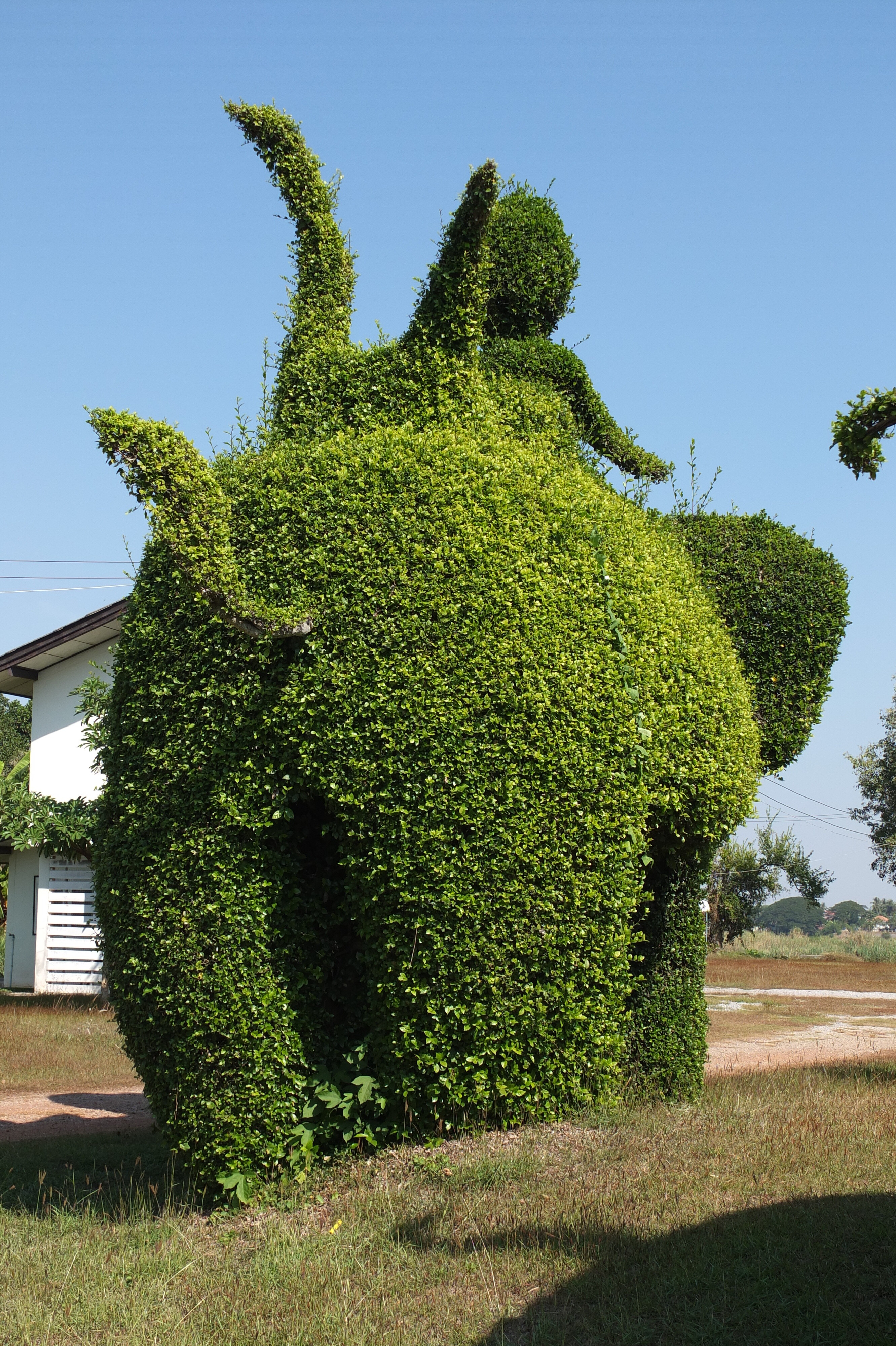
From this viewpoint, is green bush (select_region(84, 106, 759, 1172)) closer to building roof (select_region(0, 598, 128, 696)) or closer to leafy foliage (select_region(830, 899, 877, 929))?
building roof (select_region(0, 598, 128, 696))

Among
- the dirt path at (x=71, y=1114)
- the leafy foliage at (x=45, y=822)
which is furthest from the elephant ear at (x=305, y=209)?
the leafy foliage at (x=45, y=822)

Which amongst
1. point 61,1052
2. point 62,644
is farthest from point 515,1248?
point 62,644

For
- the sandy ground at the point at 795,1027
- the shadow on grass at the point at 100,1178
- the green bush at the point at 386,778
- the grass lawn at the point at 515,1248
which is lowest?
the sandy ground at the point at 795,1027

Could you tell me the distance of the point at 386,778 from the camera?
5.53 meters

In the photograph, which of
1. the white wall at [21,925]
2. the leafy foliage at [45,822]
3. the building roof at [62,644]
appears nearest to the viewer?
the leafy foliage at [45,822]

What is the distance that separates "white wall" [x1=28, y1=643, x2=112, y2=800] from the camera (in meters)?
20.9

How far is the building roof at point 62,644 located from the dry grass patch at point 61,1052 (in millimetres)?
6700

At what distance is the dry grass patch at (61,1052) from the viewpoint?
12.0 metres

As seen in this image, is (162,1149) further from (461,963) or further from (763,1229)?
(763,1229)

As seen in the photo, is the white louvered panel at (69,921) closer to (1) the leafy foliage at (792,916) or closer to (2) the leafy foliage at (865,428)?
(2) the leafy foliage at (865,428)

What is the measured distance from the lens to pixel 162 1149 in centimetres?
810

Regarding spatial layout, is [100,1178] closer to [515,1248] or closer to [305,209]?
[515,1248]

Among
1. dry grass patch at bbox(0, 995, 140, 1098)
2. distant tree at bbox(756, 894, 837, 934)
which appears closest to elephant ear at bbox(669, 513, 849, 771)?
dry grass patch at bbox(0, 995, 140, 1098)

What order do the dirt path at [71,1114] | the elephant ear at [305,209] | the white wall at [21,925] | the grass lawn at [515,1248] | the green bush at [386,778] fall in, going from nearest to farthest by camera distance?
the grass lawn at [515,1248]
the green bush at [386,778]
the elephant ear at [305,209]
the dirt path at [71,1114]
the white wall at [21,925]
